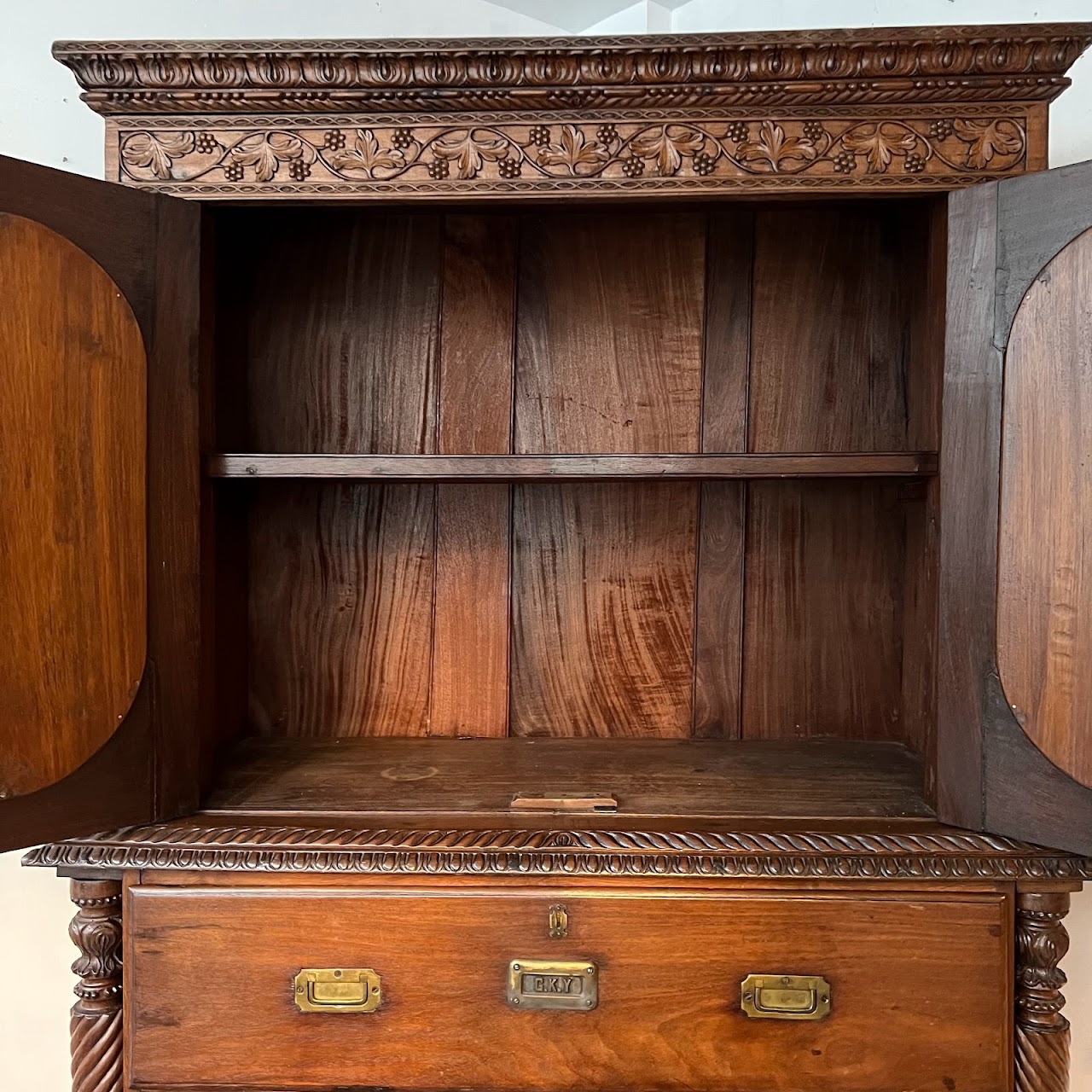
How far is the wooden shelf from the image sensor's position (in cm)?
97

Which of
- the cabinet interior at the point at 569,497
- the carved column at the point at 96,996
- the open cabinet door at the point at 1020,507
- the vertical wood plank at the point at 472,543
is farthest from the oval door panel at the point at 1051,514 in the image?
the carved column at the point at 96,996

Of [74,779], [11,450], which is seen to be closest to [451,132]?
[11,450]

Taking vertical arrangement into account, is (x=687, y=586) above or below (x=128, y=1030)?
Result: above

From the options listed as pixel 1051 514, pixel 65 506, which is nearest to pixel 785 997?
pixel 1051 514

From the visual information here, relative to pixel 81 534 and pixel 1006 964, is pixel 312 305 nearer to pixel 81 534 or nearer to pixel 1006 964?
pixel 81 534

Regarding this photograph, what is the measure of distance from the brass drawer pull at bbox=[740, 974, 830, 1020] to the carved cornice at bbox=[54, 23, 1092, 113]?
36.9 inches

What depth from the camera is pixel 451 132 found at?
3.13 feet

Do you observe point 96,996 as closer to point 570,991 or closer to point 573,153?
point 570,991

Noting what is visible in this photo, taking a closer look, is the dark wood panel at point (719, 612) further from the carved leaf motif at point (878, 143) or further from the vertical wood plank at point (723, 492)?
the carved leaf motif at point (878, 143)

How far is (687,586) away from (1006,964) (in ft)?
2.00

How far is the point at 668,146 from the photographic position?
95cm

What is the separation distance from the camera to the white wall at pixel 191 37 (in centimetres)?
125

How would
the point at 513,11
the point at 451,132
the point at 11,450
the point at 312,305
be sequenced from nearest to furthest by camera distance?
the point at 11,450 < the point at 451,132 < the point at 312,305 < the point at 513,11

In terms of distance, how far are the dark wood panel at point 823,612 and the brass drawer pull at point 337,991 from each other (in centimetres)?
65
